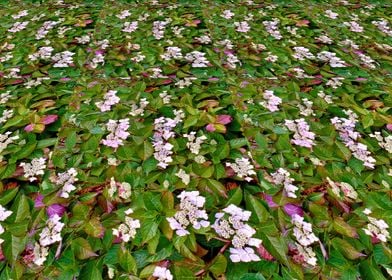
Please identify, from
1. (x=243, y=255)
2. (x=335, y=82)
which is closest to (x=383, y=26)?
(x=335, y=82)

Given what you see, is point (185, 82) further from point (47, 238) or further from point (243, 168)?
point (47, 238)

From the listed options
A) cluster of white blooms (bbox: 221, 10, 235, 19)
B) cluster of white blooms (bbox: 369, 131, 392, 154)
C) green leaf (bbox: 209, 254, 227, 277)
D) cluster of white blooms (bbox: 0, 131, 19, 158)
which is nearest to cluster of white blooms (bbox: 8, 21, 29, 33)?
cluster of white blooms (bbox: 0, 131, 19, 158)

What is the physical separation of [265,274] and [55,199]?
141cm

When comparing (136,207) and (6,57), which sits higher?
(136,207)

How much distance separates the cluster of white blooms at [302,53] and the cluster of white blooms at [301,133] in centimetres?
138

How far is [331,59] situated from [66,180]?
3.27 meters

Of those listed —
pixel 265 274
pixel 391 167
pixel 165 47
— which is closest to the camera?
pixel 265 274

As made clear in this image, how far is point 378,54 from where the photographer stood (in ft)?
15.2

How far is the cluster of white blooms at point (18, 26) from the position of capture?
497 cm

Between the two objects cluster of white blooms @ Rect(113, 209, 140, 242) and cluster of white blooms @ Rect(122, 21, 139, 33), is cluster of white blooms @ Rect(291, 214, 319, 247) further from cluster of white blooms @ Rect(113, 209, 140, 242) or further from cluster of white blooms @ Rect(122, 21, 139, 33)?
cluster of white blooms @ Rect(122, 21, 139, 33)

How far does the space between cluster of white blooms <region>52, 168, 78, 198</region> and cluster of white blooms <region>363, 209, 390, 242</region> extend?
76.9 inches

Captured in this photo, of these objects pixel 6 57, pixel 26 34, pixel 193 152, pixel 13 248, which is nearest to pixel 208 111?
pixel 193 152

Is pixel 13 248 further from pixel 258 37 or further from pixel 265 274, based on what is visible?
pixel 258 37

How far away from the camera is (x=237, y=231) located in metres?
2.23
